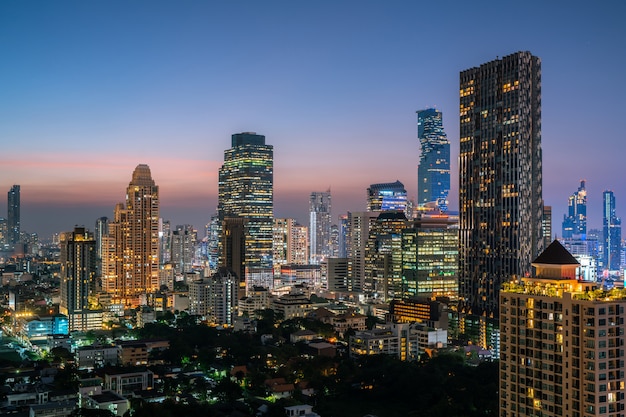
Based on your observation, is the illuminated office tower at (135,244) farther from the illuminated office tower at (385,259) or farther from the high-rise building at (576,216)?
the high-rise building at (576,216)

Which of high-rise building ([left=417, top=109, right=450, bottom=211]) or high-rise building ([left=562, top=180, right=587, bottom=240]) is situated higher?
high-rise building ([left=417, top=109, right=450, bottom=211])

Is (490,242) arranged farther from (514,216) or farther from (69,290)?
(69,290)

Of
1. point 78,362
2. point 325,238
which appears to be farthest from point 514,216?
point 325,238

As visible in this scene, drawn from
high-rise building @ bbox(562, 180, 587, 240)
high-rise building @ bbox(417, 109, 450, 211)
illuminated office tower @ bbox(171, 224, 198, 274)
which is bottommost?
illuminated office tower @ bbox(171, 224, 198, 274)

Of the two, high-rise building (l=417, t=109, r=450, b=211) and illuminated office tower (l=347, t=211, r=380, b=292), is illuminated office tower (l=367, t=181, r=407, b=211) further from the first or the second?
high-rise building (l=417, t=109, r=450, b=211)

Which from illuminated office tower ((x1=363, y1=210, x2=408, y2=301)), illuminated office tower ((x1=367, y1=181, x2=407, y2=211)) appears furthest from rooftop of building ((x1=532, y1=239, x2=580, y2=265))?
illuminated office tower ((x1=367, y1=181, x2=407, y2=211))

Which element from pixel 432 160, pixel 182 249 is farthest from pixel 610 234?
pixel 182 249

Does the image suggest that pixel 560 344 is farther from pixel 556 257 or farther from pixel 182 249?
pixel 182 249
